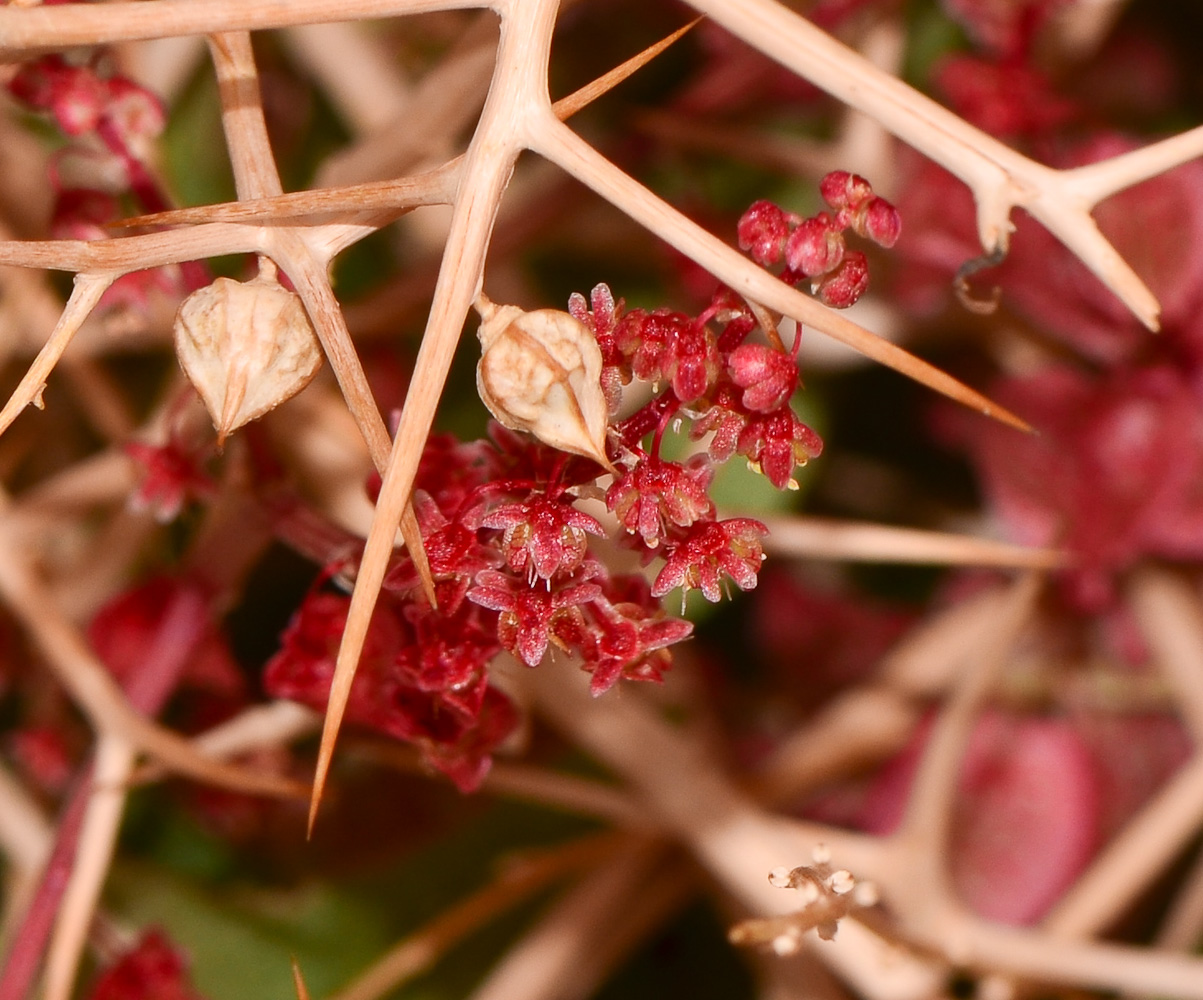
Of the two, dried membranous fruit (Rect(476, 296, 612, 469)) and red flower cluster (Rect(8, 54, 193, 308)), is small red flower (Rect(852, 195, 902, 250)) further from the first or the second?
red flower cluster (Rect(8, 54, 193, 308))

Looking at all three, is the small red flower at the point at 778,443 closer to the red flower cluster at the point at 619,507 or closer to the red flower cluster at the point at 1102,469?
the red flower cluster at the point at 619,507

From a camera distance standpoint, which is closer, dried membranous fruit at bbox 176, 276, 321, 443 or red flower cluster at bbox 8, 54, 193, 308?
dried membranous fruit at bbox 176, 276, 321, 443

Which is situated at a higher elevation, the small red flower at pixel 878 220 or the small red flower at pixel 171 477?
the small red flower at pixel 171 477

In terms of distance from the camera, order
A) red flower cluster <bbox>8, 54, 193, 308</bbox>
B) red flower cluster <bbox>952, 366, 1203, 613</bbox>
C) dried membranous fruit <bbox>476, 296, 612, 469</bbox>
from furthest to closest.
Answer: red flower cluster <bbox>952, 366, 1203, 613</bbox>
red flower cluster <bbox>8, 54, 193, 308</bbox>
dried membranous fruit <bbox>476, 296, 612, 469</bbox>

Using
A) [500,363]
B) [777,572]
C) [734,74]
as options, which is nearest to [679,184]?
[734,74]

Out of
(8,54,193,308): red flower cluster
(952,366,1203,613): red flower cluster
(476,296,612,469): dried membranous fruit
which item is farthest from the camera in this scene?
(952,366,1203,613): red flower cluster

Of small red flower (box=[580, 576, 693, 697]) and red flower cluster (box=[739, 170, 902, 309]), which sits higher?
red flower cluster (box=[739, 170, 902, 309])

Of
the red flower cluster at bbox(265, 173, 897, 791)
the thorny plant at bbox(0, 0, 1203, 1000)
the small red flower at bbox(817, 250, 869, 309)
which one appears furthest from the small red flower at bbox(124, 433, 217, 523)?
the small red flower at bbox(817, 250, 869, 309)

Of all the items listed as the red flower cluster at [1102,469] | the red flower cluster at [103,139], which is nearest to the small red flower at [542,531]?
the red flower cluster at [103,139]
